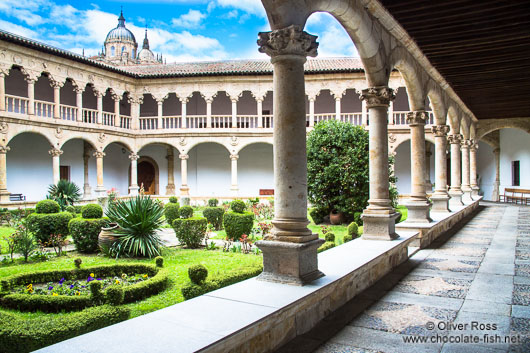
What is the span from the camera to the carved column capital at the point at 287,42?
140 inches

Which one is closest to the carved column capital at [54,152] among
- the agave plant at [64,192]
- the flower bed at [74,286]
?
the agave plant at [64,192]

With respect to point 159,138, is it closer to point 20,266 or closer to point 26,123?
point 26,123

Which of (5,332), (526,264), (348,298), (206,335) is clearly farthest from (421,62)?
(5,332)

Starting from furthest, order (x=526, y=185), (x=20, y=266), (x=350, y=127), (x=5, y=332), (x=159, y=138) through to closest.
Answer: (x=159, y=138), (x=526, y=185), (x=350, y=127), (x=20, y=266), (x=5, y=332)

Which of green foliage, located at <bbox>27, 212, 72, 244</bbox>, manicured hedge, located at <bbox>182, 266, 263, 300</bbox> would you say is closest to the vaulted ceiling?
manicured hedge, located at <bbox>182, 266, 263, 300</bbox>

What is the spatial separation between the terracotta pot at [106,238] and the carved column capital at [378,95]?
16.4ft

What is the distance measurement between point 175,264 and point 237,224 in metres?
2.42

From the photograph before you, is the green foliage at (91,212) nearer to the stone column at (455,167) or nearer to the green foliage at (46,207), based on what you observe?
the green foliage at (46,207)

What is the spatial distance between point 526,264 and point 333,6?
14.1ft

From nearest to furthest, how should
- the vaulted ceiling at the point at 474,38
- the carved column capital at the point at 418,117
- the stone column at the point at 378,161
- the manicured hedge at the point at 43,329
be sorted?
the manicured hedge at the point at 43,329
the vaulted ceiling at the point at 474,38
the stone column at the point at 378,161
the carved column capital at the point at 418,117

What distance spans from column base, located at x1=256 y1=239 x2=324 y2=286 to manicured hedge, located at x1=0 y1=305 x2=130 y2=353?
1357mm

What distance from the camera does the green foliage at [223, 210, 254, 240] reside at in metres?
9.13

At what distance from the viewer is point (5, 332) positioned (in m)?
2.83

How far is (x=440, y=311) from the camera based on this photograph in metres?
3.67
